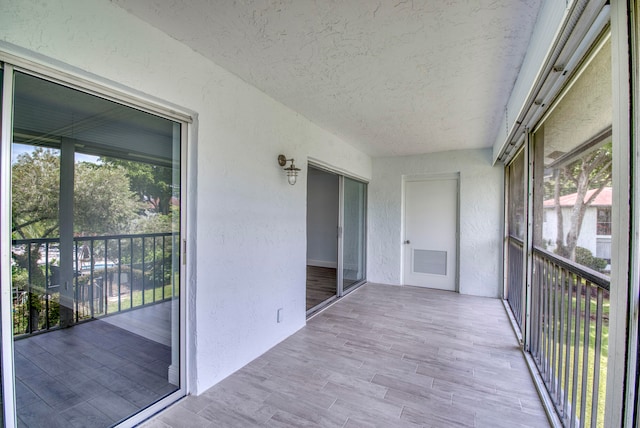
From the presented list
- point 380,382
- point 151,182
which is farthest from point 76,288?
point 380,382

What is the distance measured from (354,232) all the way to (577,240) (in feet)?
11.7

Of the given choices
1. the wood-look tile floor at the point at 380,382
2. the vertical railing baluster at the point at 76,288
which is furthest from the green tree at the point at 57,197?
the wood-look tile floor at the point at 380,382

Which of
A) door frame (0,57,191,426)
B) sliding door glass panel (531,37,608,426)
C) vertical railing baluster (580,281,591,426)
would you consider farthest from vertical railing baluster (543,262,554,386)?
door frame (0,57,191,426)

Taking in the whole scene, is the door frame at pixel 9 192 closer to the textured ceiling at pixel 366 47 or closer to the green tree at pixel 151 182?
the green tree at pixel 151 182

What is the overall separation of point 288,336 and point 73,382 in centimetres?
181

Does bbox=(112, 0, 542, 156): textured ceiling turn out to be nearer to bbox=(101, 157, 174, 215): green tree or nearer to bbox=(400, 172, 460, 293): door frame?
bbox=(101, 157, 174, 215): green tree

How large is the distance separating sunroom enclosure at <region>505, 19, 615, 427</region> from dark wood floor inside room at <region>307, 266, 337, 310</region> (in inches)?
104

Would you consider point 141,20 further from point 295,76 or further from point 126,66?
point 295,76

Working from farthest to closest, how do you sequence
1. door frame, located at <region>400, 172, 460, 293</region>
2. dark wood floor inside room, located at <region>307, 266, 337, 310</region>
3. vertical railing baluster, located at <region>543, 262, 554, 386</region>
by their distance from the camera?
1. door frame, located at <region>400, 172, 460, 293</region>
2. dark wood floor inside room, located at <region>307, 266, 337, 310</region>
3. vertical railing baluster, located at <region>543, 262, 554, 386</region>

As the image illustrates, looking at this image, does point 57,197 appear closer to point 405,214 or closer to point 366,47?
point 366,47

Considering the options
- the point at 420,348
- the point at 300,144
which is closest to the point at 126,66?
the point at 300,144

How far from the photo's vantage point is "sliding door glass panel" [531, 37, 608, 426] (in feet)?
4.27

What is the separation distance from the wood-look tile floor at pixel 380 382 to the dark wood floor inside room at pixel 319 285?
33.1 inches

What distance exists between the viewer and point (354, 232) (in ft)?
16.7
